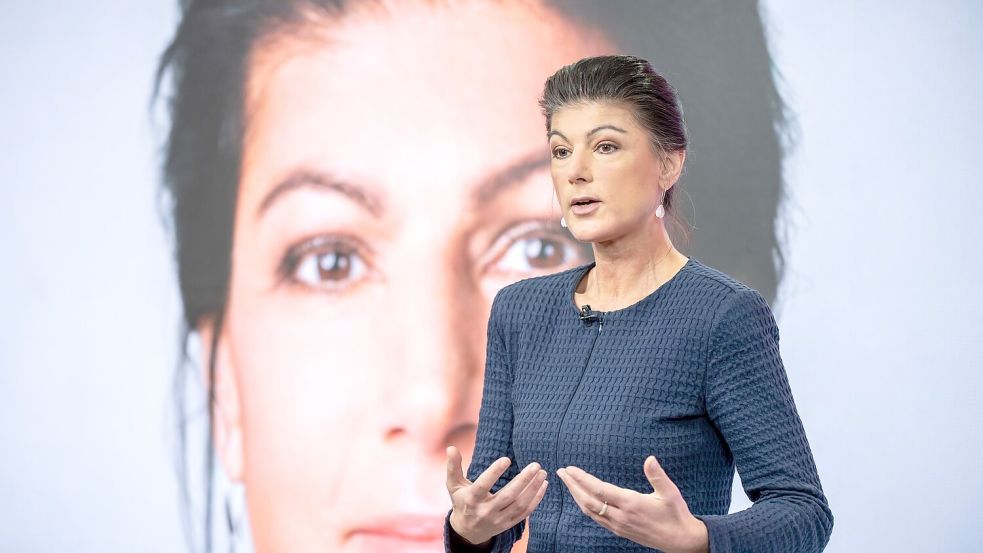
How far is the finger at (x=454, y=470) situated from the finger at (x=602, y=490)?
223 millimetres

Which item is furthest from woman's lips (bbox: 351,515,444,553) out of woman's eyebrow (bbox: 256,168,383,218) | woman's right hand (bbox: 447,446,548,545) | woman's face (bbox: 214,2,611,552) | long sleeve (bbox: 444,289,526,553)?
woman's right hand (bbox: 447,446,548,545)

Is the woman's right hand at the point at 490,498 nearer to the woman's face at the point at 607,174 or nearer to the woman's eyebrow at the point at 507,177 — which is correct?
the woman's face at the point at 607,174

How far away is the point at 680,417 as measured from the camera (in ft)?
4.54

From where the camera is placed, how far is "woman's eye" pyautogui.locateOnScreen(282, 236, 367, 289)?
274 cm

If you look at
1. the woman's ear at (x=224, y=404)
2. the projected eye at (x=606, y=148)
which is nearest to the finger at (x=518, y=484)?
the projected eye at (x=606, y=148)

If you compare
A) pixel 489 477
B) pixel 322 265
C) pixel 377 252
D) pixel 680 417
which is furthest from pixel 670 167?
pixel 322 265

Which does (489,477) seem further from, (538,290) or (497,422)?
(538,290)

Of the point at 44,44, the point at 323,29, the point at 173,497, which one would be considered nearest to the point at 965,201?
the point at 323,29

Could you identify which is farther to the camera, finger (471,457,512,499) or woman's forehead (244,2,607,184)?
woman's forehead (244,2,607,184)

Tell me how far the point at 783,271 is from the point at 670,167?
1.31 metres

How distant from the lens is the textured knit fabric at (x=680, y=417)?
1.33 metres

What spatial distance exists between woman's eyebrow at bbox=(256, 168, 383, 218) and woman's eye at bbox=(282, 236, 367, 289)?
0.40 feet

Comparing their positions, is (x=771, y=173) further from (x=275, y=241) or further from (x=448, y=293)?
(x=275, y=241)

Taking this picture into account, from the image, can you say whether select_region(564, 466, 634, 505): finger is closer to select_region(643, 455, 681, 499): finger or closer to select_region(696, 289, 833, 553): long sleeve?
select_region(643, 455, 681, 499): finger
